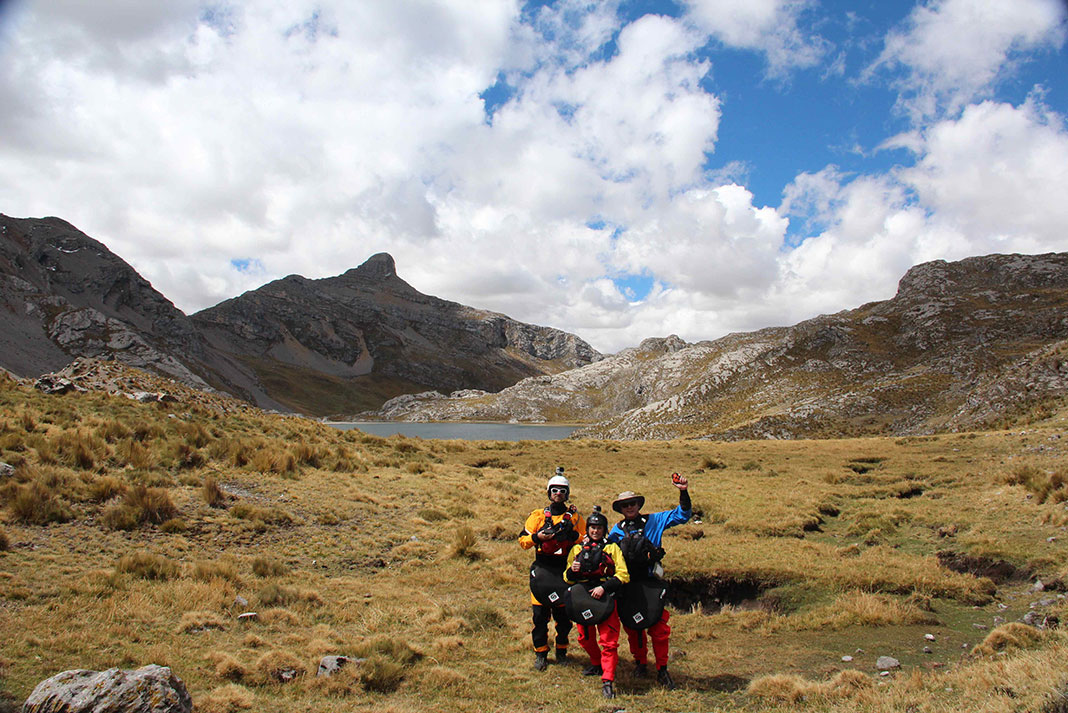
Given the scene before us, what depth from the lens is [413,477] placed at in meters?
24.2

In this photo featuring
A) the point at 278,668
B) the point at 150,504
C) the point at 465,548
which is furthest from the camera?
the point at 465,548

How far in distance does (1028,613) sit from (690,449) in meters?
31.2

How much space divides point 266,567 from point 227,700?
5.69m

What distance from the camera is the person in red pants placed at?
7333 millimetres

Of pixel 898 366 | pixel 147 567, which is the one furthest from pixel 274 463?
pixel 898 366

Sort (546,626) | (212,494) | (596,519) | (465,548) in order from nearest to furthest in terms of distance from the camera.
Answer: (596,519) → (546,626) → (465,548) → (212,494)

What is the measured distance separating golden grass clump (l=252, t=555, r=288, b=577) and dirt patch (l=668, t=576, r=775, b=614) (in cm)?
887

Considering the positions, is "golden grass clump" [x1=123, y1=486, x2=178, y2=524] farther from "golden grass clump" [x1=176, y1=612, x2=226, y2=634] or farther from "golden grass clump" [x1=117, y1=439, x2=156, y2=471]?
"golden grass clump" [x1=176, y1=612, x2=226, y2=634]

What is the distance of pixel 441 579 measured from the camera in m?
12.8

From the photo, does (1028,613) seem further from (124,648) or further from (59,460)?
(59,460)

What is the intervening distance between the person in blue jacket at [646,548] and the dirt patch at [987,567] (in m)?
8.70

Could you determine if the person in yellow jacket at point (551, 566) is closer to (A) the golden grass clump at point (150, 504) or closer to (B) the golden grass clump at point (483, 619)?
A: (B) the golden grass clump at point (483, 619)

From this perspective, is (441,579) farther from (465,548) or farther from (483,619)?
(483,619)

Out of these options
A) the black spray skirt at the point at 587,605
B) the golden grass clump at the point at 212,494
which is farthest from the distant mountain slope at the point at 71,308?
the black spray skirt at the point at 587,605
